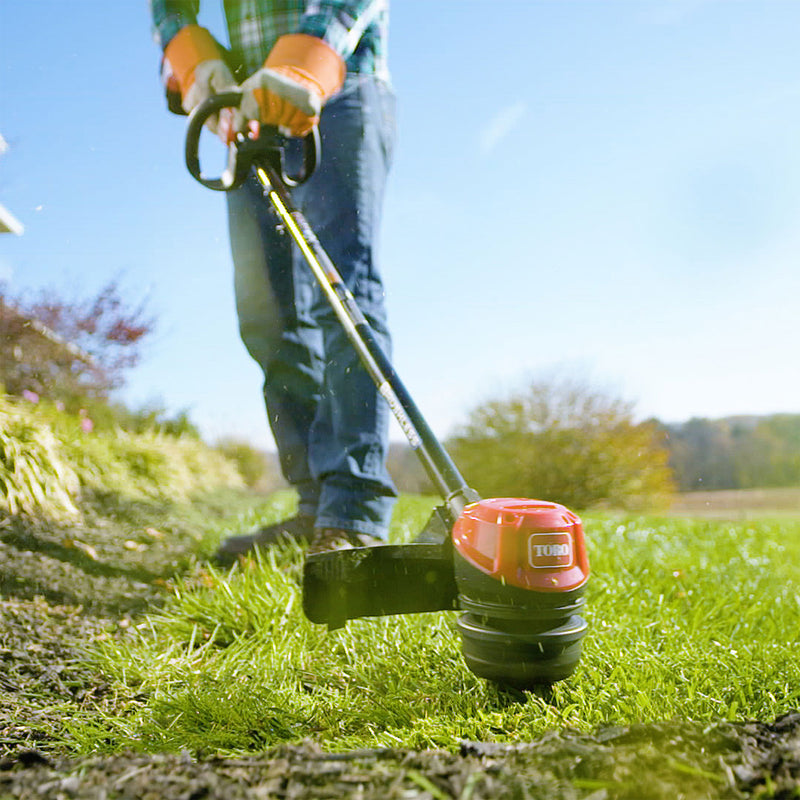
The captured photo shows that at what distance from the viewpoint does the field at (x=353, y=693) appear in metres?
0.83

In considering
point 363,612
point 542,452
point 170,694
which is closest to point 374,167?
point 363,612

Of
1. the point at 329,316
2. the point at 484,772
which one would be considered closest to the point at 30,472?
the point at 329,316

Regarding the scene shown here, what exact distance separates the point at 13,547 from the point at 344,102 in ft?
6.14

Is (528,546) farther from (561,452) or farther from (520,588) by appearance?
(561,452)

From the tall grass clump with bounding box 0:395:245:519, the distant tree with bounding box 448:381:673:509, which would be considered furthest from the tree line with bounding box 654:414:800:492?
the tall grass clump with bounding box 0:395:245:519

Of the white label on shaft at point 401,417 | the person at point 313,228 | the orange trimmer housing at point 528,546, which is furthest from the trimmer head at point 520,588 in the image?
the person at point 313,228

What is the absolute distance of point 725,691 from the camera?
1404 millimetres

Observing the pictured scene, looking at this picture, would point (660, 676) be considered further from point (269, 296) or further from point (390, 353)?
point (269, 296)

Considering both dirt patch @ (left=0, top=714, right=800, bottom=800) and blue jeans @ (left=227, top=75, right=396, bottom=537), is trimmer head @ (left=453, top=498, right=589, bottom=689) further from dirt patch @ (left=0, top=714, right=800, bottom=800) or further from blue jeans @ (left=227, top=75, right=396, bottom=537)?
blue jeans @ (left=227, top=75, right=396, bottom=537)

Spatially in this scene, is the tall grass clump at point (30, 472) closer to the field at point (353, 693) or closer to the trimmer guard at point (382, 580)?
the field at point (353, 693)

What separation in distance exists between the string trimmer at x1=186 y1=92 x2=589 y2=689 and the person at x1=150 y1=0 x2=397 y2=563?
190 mm

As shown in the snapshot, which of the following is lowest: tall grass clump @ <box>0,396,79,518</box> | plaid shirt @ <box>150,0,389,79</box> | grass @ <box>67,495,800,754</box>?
grass @ <box>67,495,800,754</box>

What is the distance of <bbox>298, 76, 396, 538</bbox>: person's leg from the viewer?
212 cm

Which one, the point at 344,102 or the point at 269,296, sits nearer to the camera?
the point at 344,102
